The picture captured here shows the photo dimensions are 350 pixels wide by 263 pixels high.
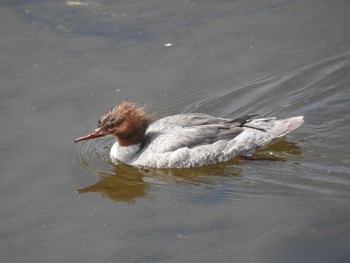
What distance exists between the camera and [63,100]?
10.7 metres

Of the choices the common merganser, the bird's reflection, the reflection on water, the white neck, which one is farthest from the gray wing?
the reflection on water

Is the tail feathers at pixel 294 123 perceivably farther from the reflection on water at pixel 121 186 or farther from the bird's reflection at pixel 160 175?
the reflection on water at pixel 121 186

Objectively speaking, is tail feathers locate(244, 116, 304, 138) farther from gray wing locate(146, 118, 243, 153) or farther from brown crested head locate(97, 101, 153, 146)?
brown crested head locate(97, 101, 153, 146)

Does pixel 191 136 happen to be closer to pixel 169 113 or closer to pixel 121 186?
pixel 169 113

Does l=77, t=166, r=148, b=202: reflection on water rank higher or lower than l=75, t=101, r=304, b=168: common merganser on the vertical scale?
lower

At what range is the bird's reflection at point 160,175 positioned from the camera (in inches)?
355

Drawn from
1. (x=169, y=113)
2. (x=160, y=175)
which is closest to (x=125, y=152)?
(x=160, y=175)

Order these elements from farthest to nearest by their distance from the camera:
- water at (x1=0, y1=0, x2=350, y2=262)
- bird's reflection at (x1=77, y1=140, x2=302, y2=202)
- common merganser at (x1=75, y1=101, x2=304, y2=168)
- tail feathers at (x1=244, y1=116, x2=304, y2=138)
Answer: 1. tail feathers at (x1=244, y1=116, x2=304, y2=138)
2. common merganser at (x1=75, y1=101, x2=304, y2=168)
3. bird's reflection at (x1=77, y1=140, x2=302, y2=202)
4. water at (x1=0, y1=0, x2=350, y2=262)

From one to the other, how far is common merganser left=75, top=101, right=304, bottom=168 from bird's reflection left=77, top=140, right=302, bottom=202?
0.38 ft

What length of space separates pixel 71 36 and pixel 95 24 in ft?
1.89

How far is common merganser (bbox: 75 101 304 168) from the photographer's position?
383 inches

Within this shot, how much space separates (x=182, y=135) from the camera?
31.9 feet

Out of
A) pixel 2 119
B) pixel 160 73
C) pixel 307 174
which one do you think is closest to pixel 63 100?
pixel 2 119

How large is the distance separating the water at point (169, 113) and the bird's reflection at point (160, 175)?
0.10 ft
